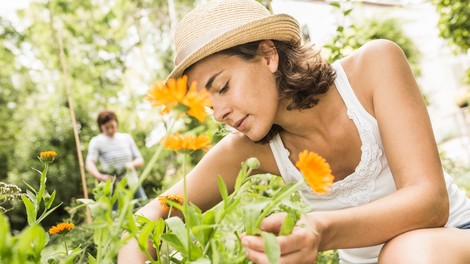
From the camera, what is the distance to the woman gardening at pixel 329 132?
84 cm

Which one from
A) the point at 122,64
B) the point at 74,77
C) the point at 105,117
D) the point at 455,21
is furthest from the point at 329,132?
the point at 122,64

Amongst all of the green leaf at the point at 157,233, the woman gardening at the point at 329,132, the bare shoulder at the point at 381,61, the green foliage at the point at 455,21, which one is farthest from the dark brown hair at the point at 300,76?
the green foliage at the point at 455,21

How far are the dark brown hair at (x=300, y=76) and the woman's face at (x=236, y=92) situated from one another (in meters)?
0.12

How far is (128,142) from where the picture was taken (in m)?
4.61

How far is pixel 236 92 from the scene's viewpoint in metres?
1.04

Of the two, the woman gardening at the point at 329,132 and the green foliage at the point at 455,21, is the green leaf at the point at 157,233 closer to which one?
the woman gardening at the point at 329,132

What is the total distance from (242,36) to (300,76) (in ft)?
0.83

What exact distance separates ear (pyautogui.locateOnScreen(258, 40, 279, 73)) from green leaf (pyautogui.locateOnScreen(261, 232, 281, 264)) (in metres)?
0.75

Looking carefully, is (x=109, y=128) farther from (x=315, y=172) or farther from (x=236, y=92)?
(x=315, y=172)

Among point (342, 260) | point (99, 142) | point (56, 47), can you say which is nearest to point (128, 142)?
point (99, 142)

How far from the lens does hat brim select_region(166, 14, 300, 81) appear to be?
3.41 ft

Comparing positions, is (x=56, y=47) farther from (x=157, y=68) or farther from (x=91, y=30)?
(x=157, y=68)

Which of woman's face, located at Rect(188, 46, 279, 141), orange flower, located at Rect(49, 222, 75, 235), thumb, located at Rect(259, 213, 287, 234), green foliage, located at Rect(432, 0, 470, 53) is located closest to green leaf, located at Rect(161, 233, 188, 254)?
thumb, located at Rect(259, 213, 287, 234)

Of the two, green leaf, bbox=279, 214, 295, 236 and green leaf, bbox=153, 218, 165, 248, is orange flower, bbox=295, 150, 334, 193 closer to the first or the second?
green leaf, bbox=279, 214, 295, 236
